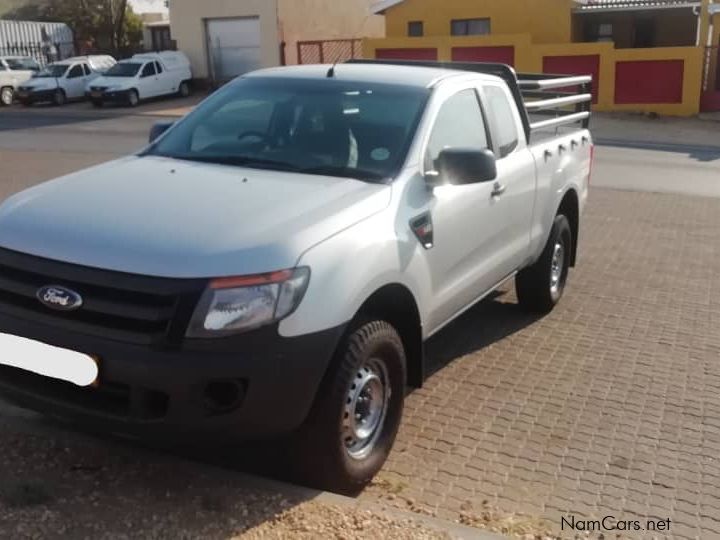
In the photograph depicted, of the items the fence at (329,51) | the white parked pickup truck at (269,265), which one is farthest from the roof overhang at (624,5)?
the white parked pickup truck at (269,265)

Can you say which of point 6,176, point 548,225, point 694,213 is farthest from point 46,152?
point 548,225

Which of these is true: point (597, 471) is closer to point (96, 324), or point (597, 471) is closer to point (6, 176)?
point (96, 324)

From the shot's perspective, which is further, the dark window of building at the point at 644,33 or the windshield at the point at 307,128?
the dark window of building at the point at 644,33

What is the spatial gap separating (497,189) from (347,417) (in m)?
2.01

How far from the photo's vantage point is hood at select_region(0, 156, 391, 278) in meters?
3.27

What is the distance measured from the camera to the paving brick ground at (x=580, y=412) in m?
3.91

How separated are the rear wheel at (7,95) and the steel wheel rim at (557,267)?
3008 centimetres

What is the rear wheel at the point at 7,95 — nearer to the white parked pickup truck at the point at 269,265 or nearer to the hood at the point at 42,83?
the hood at the point at 42,83

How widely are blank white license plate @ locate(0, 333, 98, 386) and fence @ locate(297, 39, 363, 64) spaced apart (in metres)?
30.0

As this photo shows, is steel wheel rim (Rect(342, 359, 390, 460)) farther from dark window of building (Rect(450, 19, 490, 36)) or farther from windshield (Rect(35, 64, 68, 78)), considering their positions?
windshield (Rect(35, 64, 68, 78))

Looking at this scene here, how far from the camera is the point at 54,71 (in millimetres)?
32344

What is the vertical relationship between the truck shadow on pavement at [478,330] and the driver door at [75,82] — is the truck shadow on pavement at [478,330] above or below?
below

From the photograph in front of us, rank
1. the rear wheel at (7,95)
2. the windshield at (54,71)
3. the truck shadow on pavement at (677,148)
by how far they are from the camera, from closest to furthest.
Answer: the truck shadow on pavement at (677,148), the windshield at (54,71), the rear wheel at (7,95)

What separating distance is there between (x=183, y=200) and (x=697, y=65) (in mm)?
24148
